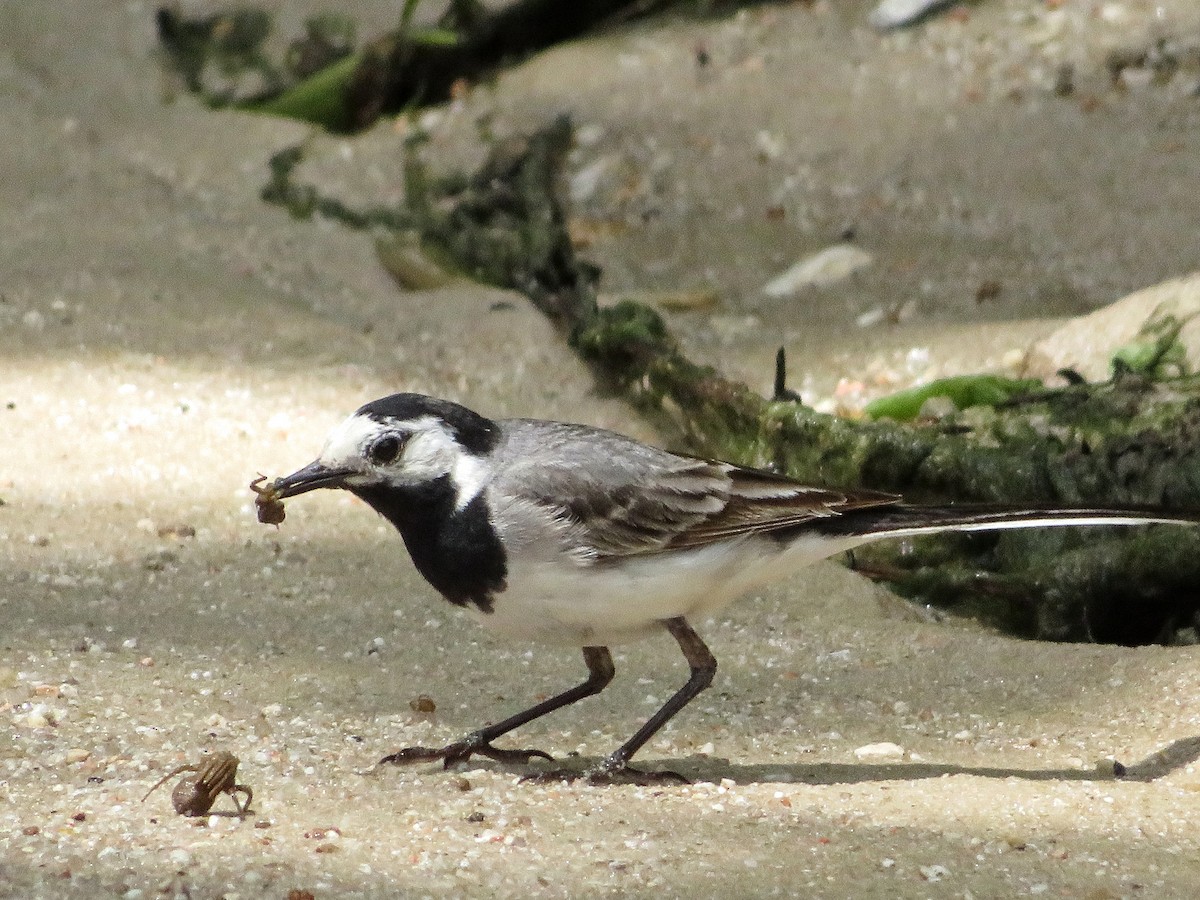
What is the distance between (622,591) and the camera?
4.34m

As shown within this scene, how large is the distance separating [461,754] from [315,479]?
0.80m

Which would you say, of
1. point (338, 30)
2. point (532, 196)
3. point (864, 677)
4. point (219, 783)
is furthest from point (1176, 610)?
point (338, 30)

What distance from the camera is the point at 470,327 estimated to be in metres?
7.72

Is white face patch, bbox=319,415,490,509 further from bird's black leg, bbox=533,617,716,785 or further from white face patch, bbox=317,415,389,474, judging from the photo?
bird's black leg, bbox=533,617,716,785

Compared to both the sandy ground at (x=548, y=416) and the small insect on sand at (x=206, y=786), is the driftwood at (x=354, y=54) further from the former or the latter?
the small insect on sand at (x=206, y=786)

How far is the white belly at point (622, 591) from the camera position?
427 centimetres

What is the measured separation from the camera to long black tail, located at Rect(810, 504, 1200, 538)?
4.42 meters

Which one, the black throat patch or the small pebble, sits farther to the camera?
the small pebble

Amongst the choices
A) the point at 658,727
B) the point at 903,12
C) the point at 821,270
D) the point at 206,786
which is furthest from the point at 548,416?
the point at 903,12

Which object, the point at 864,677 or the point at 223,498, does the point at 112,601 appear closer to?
the point at 223,498

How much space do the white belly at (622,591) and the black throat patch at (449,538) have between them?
0.18 feet

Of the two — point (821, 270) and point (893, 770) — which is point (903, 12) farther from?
point (893, 770)

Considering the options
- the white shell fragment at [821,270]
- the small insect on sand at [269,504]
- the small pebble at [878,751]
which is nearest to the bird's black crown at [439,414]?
the small insect on sand at [269,504]

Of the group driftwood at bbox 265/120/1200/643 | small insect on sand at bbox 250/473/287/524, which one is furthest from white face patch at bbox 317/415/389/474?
driftwood at bbox 265/120/1200/643
